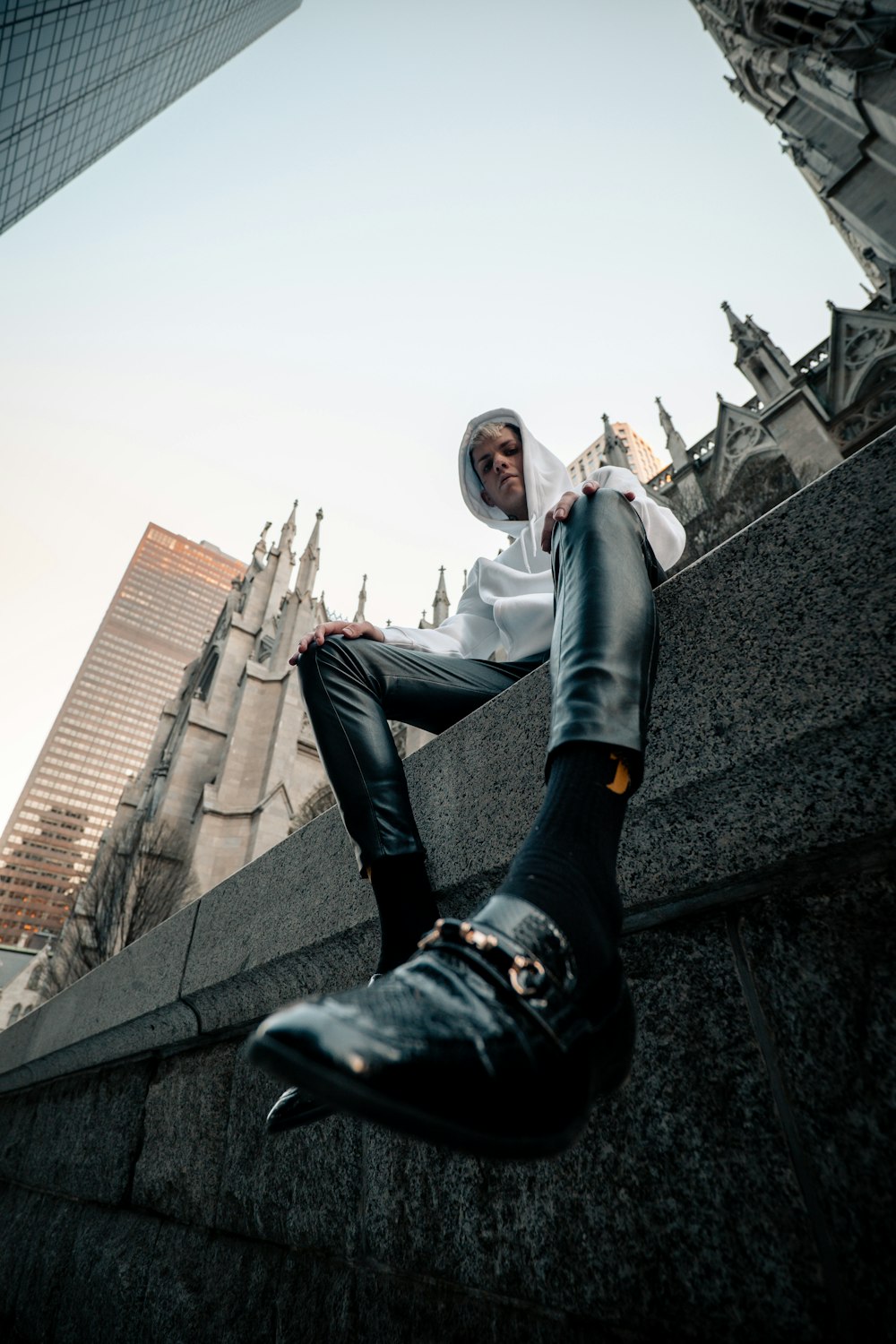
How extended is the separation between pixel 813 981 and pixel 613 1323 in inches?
25.8

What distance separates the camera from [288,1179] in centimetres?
179

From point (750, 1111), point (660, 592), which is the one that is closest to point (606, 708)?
point (660, 592)

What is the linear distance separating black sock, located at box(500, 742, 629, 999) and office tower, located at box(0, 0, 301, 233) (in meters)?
32.6

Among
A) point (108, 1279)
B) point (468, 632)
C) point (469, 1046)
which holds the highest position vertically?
point (468, 632)

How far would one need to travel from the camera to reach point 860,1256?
78cm

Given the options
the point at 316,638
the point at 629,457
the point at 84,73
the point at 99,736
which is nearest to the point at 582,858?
the point at 316,638

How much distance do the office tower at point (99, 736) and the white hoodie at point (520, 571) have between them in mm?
115894

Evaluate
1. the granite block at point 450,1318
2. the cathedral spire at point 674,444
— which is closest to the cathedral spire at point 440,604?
the cathedral spire at point 674,444

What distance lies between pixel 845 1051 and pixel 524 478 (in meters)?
2.43

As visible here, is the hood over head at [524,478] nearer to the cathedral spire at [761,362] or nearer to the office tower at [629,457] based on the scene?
the cathedral spire at [761,362]

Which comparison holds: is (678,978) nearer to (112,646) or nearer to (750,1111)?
(750,1111)

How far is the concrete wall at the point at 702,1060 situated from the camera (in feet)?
2.85

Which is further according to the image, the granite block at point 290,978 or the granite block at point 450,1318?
the granite block at point 290,978

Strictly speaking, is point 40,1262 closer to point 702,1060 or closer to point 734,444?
point 702,1060
